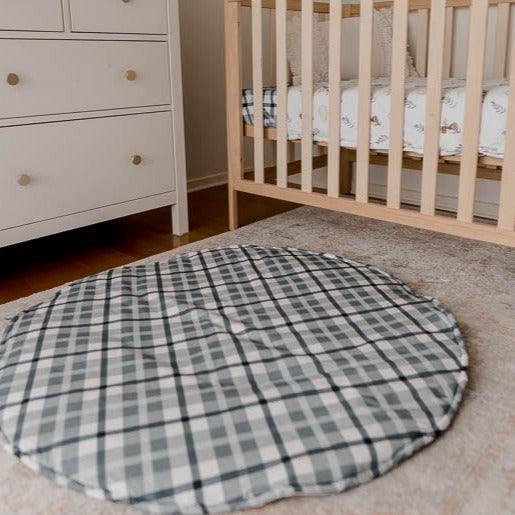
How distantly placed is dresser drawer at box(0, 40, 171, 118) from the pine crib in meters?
0.28

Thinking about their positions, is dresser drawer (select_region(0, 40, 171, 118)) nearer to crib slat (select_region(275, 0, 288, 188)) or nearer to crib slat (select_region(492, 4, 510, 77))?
crib slat (select_region(275, 0, 288, 188))

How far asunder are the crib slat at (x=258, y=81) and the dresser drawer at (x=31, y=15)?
58 centimetres

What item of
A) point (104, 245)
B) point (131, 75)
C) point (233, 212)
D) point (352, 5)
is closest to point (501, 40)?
point (352, 5)

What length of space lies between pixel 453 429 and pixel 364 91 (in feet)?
3.38

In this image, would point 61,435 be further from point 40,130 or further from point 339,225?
point 339,225

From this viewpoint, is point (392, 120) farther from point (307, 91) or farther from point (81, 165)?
point (81, 165)

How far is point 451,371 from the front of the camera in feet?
3.39

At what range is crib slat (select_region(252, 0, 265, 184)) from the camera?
1.83 meters

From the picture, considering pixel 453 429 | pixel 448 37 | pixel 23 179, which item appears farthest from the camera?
pixel 448 37

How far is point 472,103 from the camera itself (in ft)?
4.75

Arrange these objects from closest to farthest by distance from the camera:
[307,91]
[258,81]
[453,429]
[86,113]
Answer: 1. [453,429]
2. [86,113]
3. [307,91]
4. [258,81]

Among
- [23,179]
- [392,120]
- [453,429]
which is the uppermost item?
[392,120]

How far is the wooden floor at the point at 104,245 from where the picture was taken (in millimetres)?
1653

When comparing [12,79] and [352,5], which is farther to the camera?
[352,5]
